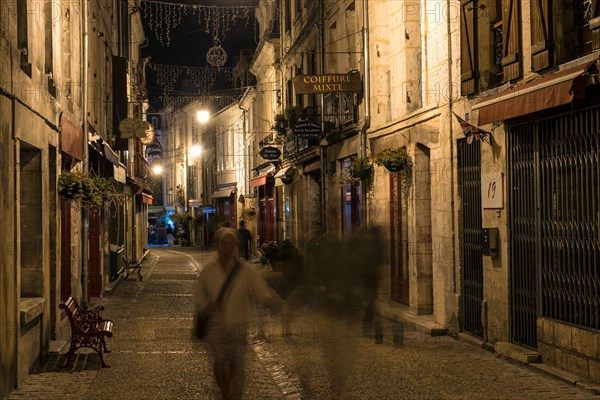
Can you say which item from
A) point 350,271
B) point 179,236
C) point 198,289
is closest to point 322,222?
point 350,271

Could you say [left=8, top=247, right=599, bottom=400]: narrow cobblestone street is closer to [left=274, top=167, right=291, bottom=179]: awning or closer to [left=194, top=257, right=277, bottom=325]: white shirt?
[left=194, top=257, right=277, bottom=325]: white shirt

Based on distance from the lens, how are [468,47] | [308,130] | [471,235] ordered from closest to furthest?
[468,47], [471,235], [308,130]

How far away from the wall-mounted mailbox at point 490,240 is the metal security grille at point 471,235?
550 millimetres

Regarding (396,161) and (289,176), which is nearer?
(396,161)

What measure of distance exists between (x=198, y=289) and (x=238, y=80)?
4024cm

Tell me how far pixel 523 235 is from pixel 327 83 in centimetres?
916

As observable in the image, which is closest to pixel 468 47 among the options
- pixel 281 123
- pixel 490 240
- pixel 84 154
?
pixel 490 240

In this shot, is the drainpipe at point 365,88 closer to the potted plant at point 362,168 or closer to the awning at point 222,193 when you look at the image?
the potted plant at point 362,168

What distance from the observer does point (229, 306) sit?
6805 millimetres

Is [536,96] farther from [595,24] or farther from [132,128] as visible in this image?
[132,128]

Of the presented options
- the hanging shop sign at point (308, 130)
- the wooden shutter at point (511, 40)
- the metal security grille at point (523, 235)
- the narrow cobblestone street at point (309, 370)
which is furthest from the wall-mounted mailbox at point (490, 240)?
the hanging shop sign at point (308, 130)

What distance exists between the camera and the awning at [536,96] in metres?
8.58

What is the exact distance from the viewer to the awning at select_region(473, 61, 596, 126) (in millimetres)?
8578

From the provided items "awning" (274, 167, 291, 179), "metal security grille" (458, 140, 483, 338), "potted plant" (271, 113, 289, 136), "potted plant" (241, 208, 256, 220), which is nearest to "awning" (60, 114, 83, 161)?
"metal security grille" (458, 140, 483, 338)
